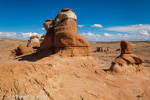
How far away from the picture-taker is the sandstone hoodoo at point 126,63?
1173cm

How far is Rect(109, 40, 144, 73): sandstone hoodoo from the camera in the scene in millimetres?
11734

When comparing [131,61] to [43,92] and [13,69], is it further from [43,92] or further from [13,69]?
[13,69]

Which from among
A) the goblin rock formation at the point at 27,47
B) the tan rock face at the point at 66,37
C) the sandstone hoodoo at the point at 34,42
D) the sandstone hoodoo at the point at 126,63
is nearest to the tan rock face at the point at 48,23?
the tan rock face at the point at 66,37

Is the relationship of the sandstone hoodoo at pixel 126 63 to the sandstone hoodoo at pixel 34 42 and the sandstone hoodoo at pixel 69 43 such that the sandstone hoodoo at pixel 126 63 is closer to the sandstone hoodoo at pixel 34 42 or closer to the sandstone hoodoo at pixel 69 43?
the sandstone hoodoo at pixel 69 43

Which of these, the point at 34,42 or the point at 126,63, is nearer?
the point at 126,63

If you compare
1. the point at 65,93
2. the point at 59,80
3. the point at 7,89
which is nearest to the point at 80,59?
the point at 59,80

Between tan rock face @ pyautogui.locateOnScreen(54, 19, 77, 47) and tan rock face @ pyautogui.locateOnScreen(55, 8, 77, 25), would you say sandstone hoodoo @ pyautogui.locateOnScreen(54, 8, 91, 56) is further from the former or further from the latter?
tan rock face @ pyautogui.locateOnScreen(55, 8, 77, 25)

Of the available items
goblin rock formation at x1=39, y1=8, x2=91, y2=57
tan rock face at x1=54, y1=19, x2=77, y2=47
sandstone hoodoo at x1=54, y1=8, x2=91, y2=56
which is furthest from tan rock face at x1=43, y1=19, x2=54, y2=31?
tan rock face at x1=54, y1=19, x2=77, y2=47

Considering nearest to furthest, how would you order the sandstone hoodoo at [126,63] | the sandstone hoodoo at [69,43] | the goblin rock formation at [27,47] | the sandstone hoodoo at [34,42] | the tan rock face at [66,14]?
1. the sandstone hoodoo at [69,43]
2. the sandstone hoodoo at [126,63]
3. the tan rock face at [66,14]
4. the goblin rock formation at [27,47]
5. the sandstone hoodoo at [34,42]

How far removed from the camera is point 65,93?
4.99 metres

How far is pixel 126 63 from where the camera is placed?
12.0m

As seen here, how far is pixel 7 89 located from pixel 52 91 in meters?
1.89

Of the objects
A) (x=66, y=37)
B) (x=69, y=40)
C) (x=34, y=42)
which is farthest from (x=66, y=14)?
(x=34, y=42)

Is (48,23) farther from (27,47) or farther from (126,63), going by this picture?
(126,63)
